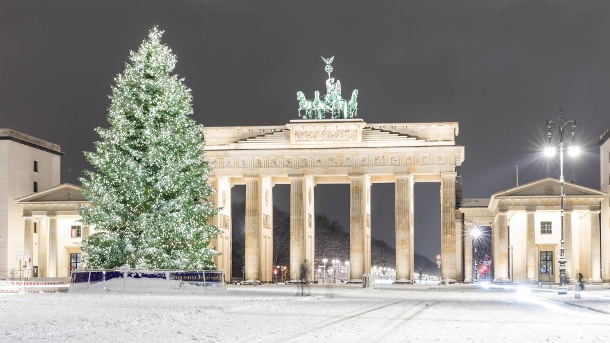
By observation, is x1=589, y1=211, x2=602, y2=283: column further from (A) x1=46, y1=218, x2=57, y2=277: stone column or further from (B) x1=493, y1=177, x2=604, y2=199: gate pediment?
(A) x1=46, y1=218, x2=57, y2=277: stone column

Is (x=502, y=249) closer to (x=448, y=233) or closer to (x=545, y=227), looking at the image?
(x=448, y=233)

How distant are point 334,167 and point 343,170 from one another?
3.31 ft

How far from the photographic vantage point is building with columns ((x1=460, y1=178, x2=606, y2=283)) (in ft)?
309

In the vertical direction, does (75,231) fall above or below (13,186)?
below

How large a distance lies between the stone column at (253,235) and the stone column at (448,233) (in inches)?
761

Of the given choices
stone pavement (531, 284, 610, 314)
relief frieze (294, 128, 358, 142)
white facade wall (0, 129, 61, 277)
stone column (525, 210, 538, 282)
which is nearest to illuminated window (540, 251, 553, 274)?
stone column (525, 210, 538, 282)

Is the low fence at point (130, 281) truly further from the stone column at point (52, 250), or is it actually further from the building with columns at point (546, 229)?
the stone column at point (52, 250)

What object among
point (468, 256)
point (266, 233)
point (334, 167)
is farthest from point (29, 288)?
point (468, 256)

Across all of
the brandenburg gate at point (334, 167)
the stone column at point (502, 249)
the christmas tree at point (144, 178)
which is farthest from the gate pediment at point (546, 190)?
the christmas tree at point (144, 178)

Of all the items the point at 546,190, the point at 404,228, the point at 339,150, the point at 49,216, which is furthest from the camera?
the point at 49,216

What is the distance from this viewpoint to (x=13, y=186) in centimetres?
10781

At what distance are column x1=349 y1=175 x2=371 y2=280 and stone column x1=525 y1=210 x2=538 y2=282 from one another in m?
16.4

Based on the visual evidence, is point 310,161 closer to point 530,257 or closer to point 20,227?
point 530,257

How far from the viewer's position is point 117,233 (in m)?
50.5
